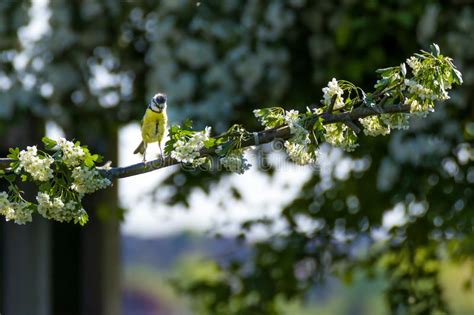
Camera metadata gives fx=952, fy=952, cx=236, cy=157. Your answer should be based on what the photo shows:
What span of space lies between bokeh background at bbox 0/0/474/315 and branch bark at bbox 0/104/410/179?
5.84 ft

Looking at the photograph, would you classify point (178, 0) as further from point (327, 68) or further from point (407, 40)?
point (407, 40)

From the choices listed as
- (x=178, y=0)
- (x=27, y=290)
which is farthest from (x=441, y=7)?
(x=27, y=290)

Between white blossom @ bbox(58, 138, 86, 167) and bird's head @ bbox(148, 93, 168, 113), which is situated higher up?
bird's head @ bbox(148, 93, 168, 113)

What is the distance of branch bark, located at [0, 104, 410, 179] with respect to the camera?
189 centimetres

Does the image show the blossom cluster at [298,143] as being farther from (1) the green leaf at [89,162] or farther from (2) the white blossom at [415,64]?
(1) the green leaf at [89,162]

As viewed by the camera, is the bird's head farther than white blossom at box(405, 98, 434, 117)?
Yes

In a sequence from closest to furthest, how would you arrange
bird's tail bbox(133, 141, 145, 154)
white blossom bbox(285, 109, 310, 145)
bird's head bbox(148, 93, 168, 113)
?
white blossom bbox(285, 109, 310, 145) → bird's head bbox(148, 93, 168, 113) → bird's tail bbox(133, 141, 145, 154)

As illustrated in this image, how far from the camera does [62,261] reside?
17.1 ft

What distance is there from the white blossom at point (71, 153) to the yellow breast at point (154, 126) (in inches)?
36.6

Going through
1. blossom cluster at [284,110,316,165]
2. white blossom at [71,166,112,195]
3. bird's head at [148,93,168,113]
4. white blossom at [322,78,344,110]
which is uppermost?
bird's head at [148,93,168,113]

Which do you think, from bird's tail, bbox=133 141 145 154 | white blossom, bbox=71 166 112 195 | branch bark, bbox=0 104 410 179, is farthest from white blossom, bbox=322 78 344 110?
bird's tail, bbox=133 141 145 154

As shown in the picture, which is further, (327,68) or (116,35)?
(116,35)

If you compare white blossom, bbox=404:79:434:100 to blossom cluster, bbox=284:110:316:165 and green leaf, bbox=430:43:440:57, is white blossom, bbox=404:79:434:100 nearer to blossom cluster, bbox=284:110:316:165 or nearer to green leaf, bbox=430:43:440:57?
green leaf, bbox=430:43:440:57

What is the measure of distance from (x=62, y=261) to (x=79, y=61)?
1384 mm
